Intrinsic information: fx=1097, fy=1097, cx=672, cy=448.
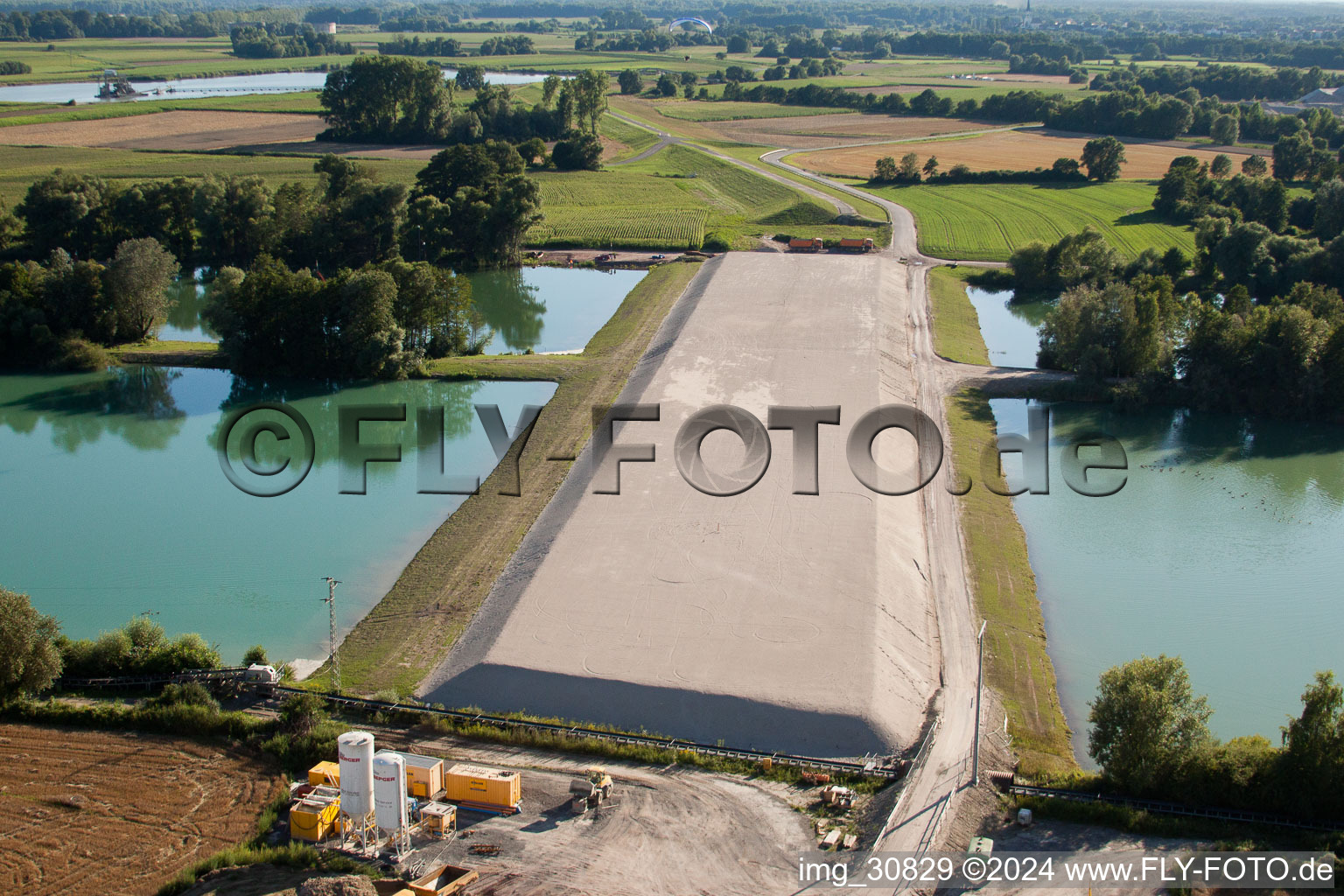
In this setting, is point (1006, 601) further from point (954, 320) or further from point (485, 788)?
point (954, 320)

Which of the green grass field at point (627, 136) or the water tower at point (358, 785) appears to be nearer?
the water tower at point (358, 785)

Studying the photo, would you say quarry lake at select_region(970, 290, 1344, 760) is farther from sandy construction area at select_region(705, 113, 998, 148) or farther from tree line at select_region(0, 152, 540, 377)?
sandy construction area at select_region(705, 113, 998, 148)

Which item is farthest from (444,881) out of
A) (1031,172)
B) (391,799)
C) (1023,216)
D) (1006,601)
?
(1031,172)

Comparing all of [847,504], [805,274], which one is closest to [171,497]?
[847,504]

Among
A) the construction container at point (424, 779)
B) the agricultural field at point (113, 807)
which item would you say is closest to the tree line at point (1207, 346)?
the construction container at point (424, 779)

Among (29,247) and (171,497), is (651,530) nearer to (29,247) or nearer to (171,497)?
(171,497)

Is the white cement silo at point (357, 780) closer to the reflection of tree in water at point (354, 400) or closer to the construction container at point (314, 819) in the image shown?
the construction container at point (314, 819)
